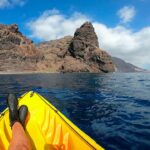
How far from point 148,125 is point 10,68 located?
131114mm

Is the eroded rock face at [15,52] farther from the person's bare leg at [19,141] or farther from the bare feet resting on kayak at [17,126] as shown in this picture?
the person's bare leg at [19,141]

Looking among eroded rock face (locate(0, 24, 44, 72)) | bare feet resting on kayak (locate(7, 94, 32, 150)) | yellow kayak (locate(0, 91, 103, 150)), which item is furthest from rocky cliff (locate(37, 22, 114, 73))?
bare feet resting on kayak (locate(7, 94, 32, 150))

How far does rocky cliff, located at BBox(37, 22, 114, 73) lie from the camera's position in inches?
6009

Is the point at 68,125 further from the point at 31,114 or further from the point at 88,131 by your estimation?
the point at 88,131

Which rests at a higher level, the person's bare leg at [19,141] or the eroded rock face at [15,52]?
the eroded rock face at [15,52]

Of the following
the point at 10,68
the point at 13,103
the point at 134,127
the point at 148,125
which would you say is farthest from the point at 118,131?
the point at 10,68

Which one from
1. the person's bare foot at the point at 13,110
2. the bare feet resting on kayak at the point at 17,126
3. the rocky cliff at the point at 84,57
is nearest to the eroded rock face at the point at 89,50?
the rocky cliff at the point at 84,57

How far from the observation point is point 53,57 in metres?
187

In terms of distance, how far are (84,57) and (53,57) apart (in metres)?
30.2

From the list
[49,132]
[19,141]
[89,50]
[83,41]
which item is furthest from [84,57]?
[19,141]

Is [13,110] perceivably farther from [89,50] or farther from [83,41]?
[83,41]

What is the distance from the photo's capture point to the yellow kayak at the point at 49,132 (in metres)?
5.23

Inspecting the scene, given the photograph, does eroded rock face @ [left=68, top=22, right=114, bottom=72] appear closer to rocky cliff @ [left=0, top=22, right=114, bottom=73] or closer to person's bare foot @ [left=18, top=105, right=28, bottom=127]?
rocky cliff @ [left=0, top=22, right=114, bottom=73]

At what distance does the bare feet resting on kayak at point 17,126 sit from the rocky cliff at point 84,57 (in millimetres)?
136562
